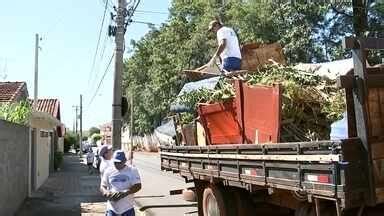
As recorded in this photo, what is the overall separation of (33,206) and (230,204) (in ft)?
30.4

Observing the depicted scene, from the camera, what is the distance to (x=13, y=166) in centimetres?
1491

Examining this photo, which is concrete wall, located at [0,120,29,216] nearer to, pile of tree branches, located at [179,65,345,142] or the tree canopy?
the tree canopy

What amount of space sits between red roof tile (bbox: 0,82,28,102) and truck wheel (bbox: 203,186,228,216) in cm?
2177

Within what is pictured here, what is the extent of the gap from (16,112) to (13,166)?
12.6ft

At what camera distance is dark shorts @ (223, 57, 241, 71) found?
1003 cm

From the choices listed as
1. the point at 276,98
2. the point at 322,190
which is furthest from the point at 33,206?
the point at 322,190

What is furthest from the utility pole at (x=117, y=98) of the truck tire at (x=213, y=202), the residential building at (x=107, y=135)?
the truck tire at (x=213, y=202)

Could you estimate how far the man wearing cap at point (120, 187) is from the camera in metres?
8.58

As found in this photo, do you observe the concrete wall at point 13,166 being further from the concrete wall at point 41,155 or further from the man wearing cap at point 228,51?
the man wearing cap at point 228,51

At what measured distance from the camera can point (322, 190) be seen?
217 inches

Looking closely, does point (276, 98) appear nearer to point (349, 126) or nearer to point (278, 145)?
point (278, 145)

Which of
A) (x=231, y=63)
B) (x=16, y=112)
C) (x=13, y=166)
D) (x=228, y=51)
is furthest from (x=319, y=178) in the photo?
(x=16, y=112)

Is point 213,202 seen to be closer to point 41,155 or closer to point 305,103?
point 305,103

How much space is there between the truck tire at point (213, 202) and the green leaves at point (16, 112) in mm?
8703
